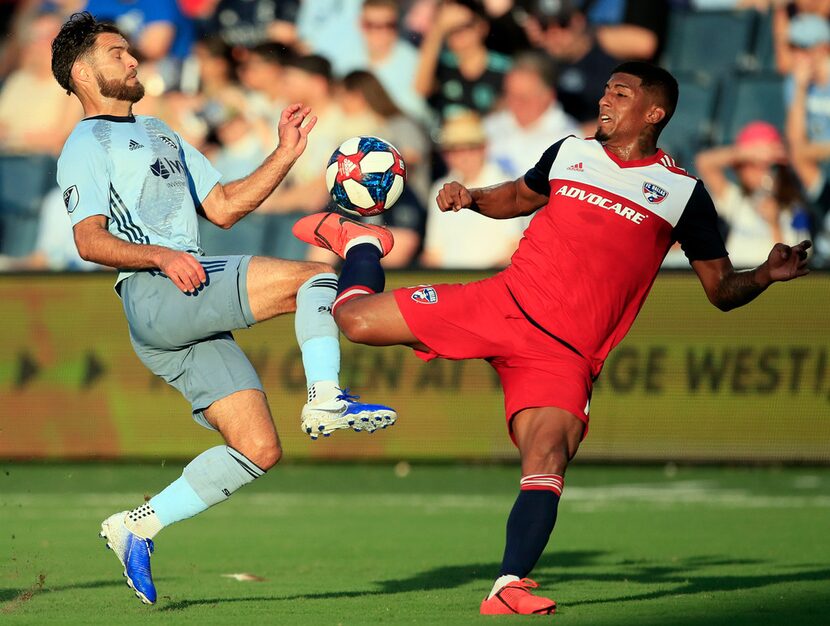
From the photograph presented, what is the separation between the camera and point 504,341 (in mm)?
6301

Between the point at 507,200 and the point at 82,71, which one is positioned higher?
the point at 82,71

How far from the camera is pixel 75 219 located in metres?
6.23

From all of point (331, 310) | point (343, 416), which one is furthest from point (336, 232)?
point (343, 416)

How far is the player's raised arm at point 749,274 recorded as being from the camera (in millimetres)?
6148

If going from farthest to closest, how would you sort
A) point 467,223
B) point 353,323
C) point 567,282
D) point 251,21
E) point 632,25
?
point 251,21
point 632,25
point 467,223
point 567,282
point 353,323

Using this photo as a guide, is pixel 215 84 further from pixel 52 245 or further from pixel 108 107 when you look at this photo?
pixel 108 107

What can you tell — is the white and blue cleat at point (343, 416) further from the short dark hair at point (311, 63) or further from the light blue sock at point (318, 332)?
the short dark hair at point (311, 63)

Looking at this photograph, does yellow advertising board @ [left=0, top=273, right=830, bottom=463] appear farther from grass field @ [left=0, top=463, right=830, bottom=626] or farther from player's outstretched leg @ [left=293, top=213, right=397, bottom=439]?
player's outstretched leg @ [left=293, top=213, right=397, bottom=439]

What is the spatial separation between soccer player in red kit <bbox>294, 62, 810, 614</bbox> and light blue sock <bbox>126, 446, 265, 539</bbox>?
0.85 meters

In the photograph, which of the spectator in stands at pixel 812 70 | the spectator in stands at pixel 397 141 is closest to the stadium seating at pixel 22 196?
the spectator in stands at pixel 397 141

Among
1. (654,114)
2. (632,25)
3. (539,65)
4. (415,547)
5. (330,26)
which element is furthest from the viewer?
(330,26)

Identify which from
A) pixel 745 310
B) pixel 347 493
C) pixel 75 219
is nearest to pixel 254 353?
pixel 347 493

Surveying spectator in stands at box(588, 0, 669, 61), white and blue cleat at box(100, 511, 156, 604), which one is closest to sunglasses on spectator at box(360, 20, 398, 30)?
spectator in stands at box(588, 0, 669, 61)

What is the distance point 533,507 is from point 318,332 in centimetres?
122
